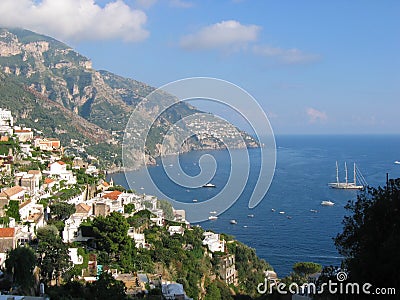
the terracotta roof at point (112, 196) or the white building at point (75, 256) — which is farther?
the terracotta roof at point (112, 196)

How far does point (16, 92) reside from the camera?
44812 mm

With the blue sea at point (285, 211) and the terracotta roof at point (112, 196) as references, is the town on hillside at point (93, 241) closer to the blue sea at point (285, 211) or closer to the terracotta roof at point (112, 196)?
the terracotta roof at point (112, 196)

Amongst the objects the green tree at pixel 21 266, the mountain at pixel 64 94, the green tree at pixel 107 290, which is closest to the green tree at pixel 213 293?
the green tree at pixel 107 290

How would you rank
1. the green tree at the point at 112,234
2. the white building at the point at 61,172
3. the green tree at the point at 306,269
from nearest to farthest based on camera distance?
1. the green tree at the point at 112,234
2. the green tree at the point at 306,269
3. the white building at the point at 61,172

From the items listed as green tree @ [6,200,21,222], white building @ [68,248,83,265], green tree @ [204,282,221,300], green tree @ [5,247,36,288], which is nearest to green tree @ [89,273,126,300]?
green tree @ [5,247,36,288]

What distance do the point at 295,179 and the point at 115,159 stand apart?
20.1 metres

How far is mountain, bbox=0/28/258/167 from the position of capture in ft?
148

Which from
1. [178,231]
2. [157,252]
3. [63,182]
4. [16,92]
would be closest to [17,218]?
[157,252]

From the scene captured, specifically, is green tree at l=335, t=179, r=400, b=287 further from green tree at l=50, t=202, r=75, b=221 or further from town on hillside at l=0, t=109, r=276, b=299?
green tree at l=50, t=202, r=75, b=221

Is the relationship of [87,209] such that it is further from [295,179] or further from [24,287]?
[295,179]

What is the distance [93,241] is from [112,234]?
56cm

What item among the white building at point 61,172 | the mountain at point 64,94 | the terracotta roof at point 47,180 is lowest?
the terracotta roof at point 47,180

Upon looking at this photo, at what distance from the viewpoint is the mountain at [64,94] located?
148ft

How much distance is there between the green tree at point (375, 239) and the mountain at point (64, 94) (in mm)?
28741
